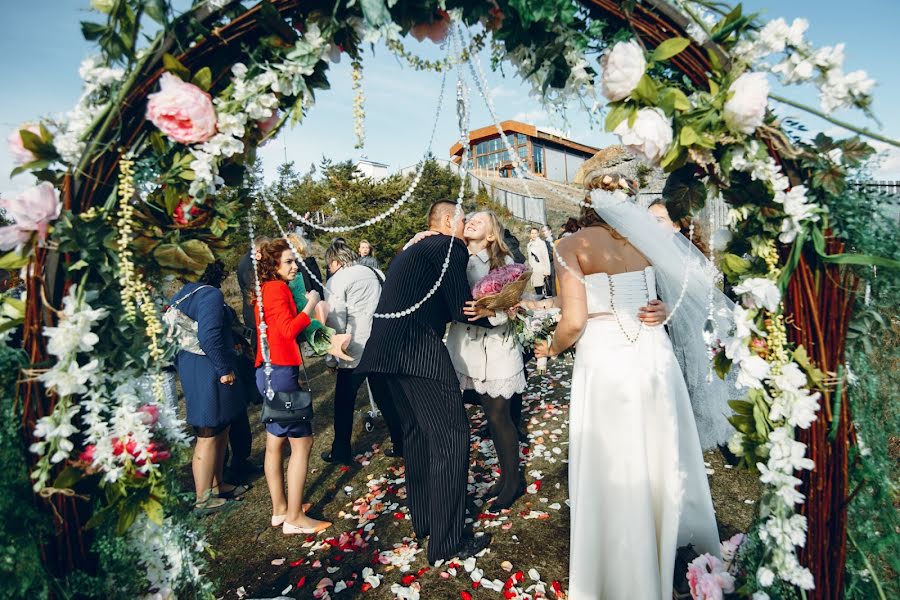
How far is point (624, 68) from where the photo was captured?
5.39 ft

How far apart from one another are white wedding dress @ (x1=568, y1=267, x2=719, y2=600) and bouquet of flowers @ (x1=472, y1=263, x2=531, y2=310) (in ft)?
2.02

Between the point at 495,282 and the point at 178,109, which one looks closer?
the point at 178,109

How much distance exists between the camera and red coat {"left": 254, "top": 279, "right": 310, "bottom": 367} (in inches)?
145

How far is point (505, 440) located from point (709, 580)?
71.1 inches

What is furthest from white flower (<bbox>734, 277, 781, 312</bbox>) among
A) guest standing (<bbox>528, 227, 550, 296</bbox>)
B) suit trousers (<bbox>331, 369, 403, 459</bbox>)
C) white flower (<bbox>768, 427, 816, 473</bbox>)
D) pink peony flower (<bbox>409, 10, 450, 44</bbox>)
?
guest standing (<bbox>528, 227, 550, 296</bbox>)

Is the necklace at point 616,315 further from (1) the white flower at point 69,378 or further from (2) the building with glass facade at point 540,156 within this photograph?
(2) the building with glass facade at point 540,156

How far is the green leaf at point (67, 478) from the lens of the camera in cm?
160

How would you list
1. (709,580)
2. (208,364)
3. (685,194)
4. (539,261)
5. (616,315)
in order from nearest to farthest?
1. (685,194)
2. (709,580)
3. (616,315)
4. (208,364)
5. (539,261)

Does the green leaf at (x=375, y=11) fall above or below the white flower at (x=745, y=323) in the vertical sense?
above

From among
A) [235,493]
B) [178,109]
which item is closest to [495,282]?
[178,109]

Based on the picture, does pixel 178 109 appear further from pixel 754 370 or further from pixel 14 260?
pixel 754 370

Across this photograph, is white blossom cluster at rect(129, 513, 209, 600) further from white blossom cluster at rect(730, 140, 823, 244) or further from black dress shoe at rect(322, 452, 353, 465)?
black dress shoe at rect(322, 452, 353, 465)

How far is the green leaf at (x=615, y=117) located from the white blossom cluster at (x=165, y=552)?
6.88 ft

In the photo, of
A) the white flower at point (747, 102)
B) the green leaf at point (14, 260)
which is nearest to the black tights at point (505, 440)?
the white flower at point (747, 102)
